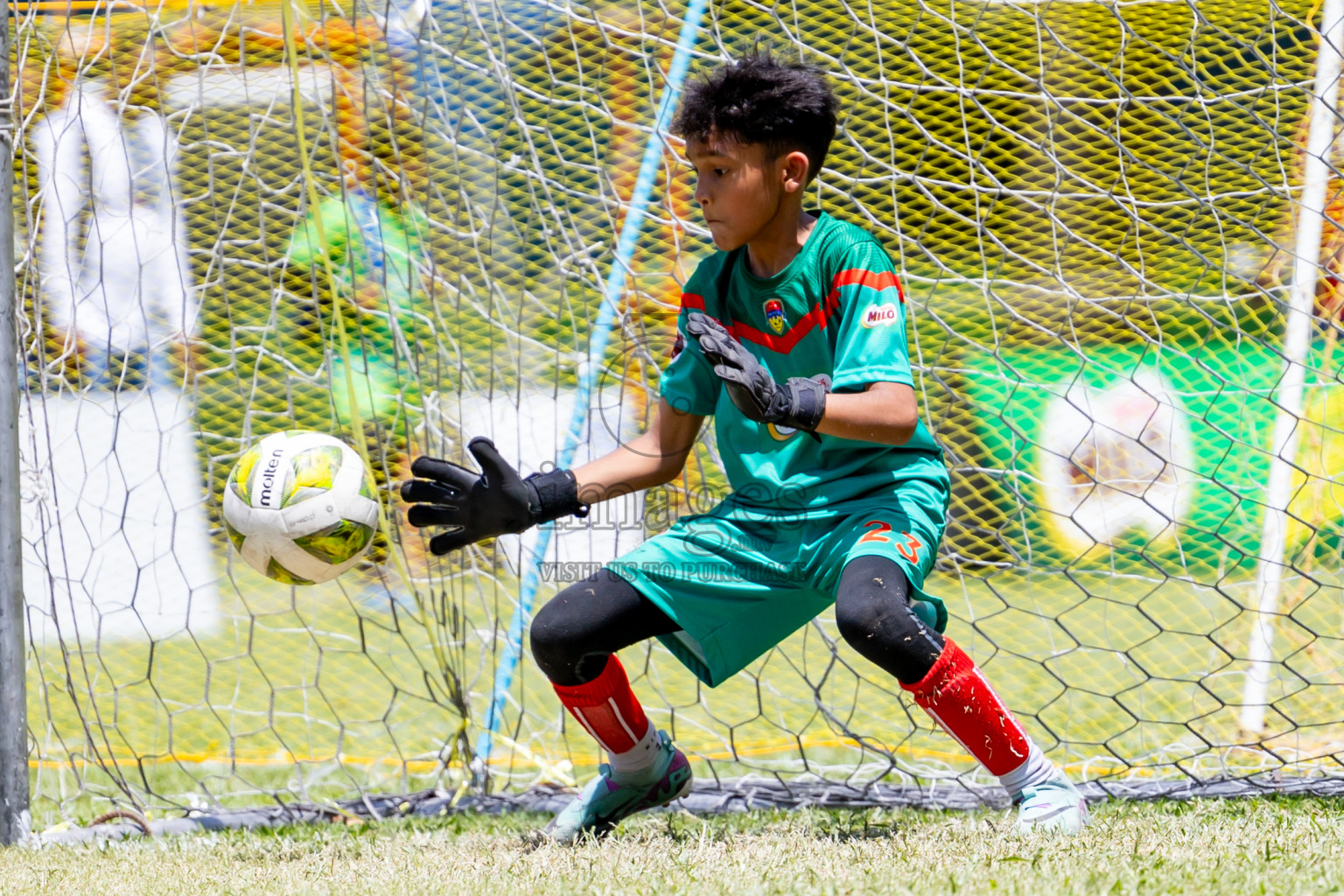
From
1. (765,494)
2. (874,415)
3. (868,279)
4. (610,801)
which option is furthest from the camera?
(610,801)

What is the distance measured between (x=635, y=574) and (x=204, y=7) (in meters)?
2.13

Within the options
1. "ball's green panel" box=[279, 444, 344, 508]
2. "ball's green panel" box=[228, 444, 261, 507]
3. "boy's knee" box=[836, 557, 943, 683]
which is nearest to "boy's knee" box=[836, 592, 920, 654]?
"boy's knee" box=[836, 557, 943, 683]

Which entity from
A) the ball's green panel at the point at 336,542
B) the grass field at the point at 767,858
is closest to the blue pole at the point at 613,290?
the grass field at the point at 767,858

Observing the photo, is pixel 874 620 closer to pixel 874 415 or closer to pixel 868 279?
pixel 874 415

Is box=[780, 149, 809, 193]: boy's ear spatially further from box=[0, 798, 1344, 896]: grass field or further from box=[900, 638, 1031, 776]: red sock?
box=[0, 798, 1344, 896]: grass field

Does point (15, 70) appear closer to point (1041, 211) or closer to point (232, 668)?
point (232, 668)

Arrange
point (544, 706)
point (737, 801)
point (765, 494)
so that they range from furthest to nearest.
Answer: point (544, 706) < point (737, 801) < point (765, 494)

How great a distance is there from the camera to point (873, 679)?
3902 millimetres

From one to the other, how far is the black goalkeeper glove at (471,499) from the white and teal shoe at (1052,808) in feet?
3.26

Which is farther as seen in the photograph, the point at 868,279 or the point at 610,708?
the point at 610,708

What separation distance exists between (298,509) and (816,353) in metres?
1.00

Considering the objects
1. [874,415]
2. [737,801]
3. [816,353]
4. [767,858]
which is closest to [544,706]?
[737,801]

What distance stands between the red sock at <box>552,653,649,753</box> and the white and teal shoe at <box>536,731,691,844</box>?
2.9 inches

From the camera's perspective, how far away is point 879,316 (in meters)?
2.06
